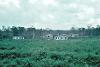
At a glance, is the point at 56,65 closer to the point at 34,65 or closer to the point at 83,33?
the point at 34,65

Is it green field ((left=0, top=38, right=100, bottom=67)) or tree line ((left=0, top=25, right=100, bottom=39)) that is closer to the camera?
green field ((left=0, top=38, right=100, bottom=67))

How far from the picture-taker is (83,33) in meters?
70.8

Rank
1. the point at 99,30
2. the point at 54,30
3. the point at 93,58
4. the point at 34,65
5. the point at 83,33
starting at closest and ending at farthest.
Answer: the point at 34,65 < the point at 93,58 < the point at 99,30 < the point at 83,33 < the point at 54,30

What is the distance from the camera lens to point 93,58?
1636 centimetres

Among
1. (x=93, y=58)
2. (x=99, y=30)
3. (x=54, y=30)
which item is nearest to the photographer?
(x=93, y=58)

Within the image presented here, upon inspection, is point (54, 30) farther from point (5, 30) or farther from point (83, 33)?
point (5, 30)

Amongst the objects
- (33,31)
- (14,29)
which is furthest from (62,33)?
(14,29)

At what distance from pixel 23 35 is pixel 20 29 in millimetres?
2976

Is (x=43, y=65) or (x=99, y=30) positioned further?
(x=99, y=30)

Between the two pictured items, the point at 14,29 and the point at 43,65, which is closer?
the point at 43,65

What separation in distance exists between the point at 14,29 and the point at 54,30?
1554cm

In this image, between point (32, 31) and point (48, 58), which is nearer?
point (48, 58)

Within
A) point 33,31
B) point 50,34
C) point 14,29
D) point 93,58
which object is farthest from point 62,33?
point 93,58

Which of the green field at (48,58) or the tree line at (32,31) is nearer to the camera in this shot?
the green field at (48,58)
